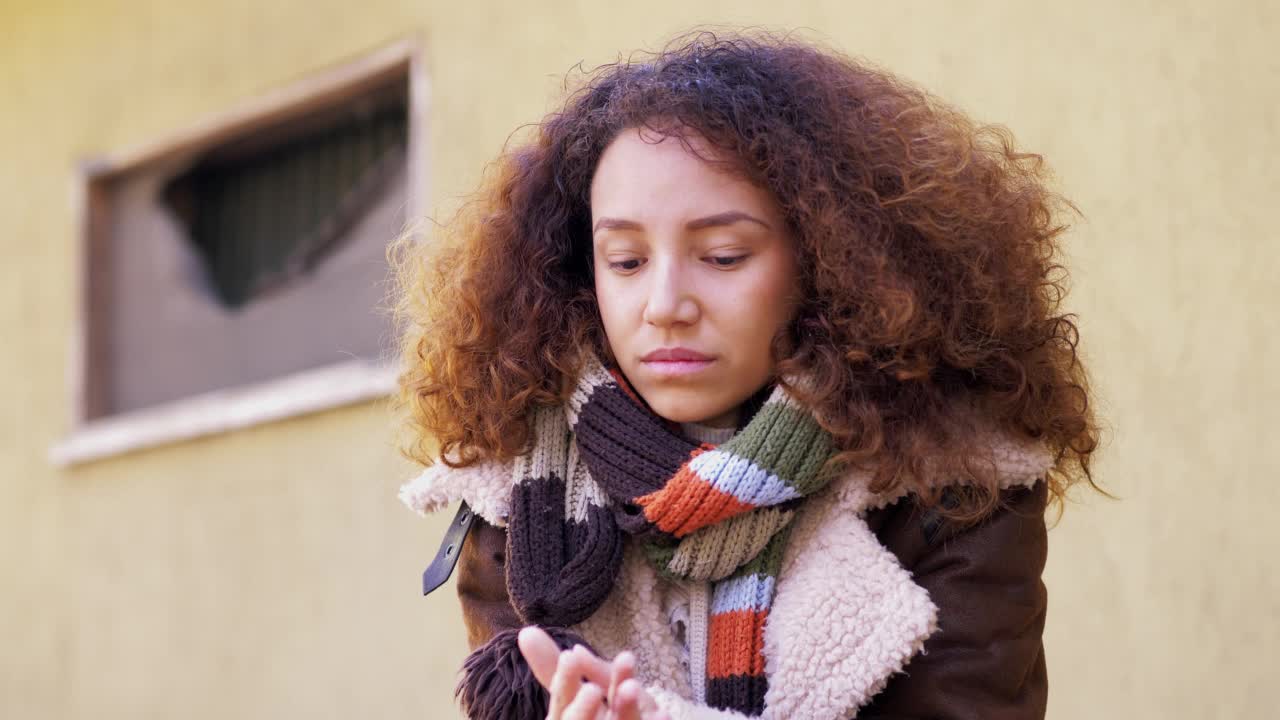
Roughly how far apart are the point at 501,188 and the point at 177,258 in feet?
13.3

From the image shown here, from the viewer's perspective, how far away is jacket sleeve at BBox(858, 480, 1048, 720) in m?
2.06

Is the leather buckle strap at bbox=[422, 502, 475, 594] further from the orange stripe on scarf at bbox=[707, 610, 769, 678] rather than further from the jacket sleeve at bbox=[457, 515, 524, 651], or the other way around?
the orange stripe on scarf at bbox=[707, 610, 769, 678]

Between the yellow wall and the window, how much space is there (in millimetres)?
95

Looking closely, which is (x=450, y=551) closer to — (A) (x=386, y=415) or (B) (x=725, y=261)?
(B) (x=725, y=261)

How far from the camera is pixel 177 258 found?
6.17m

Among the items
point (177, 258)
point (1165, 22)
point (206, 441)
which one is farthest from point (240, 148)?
point (1165, 22)

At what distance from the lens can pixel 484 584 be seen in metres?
2.30

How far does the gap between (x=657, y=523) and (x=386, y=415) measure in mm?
2835

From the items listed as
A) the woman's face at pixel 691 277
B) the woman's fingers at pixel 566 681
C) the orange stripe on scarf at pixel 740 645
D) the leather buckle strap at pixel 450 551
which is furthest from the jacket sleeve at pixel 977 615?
the leather buckle strap at pixel 450 551

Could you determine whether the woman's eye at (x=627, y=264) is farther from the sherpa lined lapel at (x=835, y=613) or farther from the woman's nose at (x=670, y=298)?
the sherpa lined lapel at (x=835, y=613)

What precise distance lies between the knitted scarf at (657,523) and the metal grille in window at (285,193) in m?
3.28

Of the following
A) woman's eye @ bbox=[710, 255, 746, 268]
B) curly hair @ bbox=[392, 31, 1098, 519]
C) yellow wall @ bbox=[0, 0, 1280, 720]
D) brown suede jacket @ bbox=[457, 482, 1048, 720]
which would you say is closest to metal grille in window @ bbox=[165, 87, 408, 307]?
yellow wall @ bbox=[0, 0, 1280, 720]

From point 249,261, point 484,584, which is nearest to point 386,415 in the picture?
point 249,261

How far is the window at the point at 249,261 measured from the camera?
5.28 meters
